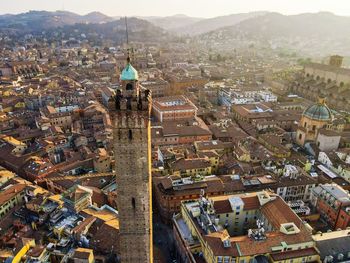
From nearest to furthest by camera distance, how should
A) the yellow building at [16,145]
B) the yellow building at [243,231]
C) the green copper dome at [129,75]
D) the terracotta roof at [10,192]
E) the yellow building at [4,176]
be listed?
the green copper dome at [129,75] < the yellow building at [243,231] < the terracotta roof at [10,192] < the yellow building at [4,176] < the yellow building at [16,145]

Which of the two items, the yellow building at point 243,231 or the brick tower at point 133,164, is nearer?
the brick tower at point 133,164

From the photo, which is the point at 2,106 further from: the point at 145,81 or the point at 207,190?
the point at 207,190

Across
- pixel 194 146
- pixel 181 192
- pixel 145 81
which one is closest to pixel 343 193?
pixel 181 192

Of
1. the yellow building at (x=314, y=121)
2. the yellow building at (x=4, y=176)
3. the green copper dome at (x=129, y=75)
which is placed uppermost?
the green copper dome at (x=129, y=75)

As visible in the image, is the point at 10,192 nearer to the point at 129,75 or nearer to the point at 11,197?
the point at 11,197

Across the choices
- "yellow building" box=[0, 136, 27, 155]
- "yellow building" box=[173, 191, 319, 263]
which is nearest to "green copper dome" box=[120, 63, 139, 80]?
"yellow building" box=[173, 191, 319, 263]

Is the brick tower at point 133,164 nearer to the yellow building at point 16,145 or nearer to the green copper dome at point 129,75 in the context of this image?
the green copper dome at point 129,75

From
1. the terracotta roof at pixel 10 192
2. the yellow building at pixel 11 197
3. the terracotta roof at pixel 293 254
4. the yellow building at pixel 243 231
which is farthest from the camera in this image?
the terracotta roof at pixel 10 192

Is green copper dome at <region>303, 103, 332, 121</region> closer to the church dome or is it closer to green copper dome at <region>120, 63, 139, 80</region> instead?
the church dome

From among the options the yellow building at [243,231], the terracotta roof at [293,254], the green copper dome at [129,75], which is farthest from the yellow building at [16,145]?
the terracotta roof at [293,254]
